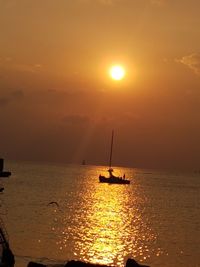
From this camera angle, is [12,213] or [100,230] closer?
[100,230]

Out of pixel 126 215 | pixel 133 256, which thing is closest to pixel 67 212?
pixel 126 215

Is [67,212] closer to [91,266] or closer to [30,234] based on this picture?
A: [30,234]

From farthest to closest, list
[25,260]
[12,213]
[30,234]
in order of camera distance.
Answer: [12,213] < [30,234] < [25,260]

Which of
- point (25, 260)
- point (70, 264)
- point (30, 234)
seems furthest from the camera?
point (30, 234)

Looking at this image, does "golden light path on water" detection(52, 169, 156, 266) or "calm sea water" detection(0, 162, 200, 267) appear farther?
"golden light path on water" detection(52, 169, 156, 266)

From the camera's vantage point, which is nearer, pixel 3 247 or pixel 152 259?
pixel 3 247

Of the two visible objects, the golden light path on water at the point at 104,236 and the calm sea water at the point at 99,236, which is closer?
the calm sea water at the point at 99,236

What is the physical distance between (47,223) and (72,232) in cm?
1111

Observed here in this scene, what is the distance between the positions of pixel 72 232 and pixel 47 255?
63.2ft

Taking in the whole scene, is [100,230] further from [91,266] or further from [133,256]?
[91,266]

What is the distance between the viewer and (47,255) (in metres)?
57.7

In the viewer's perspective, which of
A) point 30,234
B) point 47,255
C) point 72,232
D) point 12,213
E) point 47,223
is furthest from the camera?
point 12,213

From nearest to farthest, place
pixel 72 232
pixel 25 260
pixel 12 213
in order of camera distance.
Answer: pixel 25 260
pixel 72 232
pixel 12 213

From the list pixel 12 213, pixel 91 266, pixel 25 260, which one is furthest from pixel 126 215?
pixel 91 266
